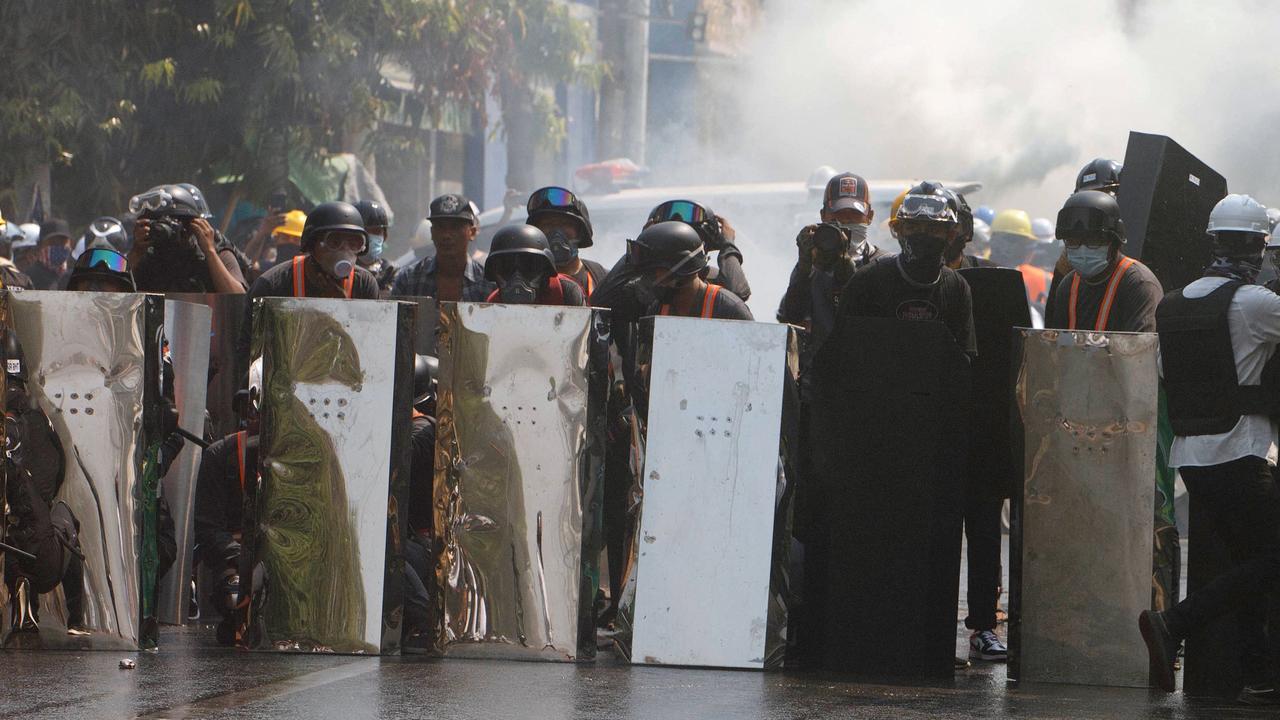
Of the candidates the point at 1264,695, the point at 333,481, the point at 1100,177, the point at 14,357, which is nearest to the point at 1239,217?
the point at 1264,695

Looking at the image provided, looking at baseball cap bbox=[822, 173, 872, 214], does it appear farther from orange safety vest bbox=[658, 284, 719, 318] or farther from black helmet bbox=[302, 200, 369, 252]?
black helmet bbox=[302, 200, 369, 252]

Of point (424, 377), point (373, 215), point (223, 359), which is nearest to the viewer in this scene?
point (424, 377)

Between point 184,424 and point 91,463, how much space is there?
836 mm

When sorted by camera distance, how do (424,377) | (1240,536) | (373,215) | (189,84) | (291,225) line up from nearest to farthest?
(1240,536) < (424,377) < (373,215) < (291,225) < (189,84)

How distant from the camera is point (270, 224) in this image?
13336 mm

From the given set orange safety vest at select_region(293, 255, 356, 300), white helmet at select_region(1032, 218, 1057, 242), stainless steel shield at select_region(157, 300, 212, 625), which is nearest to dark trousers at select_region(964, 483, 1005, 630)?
orange safety vest at select_region(293, 255, 356, 300)

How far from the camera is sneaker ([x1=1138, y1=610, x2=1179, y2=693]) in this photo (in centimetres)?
627

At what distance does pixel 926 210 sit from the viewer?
6.80 meters

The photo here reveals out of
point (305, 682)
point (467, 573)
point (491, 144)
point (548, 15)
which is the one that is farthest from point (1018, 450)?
point (491, 144)

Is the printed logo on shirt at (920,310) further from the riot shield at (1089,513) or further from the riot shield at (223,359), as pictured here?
the riot shield at (223,359)

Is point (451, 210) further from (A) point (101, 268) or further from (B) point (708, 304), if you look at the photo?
(B) point (708, 304)

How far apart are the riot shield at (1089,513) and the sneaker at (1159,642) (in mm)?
115

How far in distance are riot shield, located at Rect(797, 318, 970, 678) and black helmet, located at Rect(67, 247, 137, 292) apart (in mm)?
3060

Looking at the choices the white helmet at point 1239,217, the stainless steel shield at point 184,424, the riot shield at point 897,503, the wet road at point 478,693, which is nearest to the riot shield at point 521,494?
the wet road at point 478,693
